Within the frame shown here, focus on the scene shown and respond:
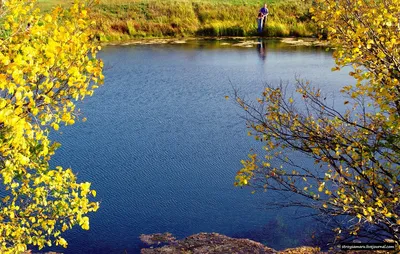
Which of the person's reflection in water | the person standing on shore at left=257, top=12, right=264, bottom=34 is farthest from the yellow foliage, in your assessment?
the person standing on shore at left=257, top=12, right=264, bottom=34

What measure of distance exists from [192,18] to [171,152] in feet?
72.7

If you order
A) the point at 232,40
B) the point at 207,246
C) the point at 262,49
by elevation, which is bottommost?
the point at 207,246

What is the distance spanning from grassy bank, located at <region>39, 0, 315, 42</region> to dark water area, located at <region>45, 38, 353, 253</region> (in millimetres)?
9576

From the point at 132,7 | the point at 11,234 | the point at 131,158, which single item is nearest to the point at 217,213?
the point at 131,158

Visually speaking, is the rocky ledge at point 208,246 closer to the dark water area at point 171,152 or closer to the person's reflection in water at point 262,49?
the dark water area at point 171,152

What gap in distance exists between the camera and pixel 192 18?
108 feet

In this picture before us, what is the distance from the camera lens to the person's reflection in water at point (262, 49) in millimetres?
23170

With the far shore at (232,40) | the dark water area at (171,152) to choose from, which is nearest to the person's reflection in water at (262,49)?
the far shore at (232,40)

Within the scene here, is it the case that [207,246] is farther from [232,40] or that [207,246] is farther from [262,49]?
[232,40]

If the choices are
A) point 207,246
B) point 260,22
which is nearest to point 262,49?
point 260,22

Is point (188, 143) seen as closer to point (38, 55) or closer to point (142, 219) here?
point (142, 219)

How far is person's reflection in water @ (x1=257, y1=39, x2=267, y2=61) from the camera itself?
23.2 meters

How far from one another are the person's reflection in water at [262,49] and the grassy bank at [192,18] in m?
3.00

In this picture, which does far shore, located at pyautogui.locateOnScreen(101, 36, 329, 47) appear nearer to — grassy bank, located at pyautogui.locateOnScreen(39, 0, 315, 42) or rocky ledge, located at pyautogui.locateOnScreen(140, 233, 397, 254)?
grassy bank, located at pyautogui.locateOnScreen(39, 0, 315, 42)
